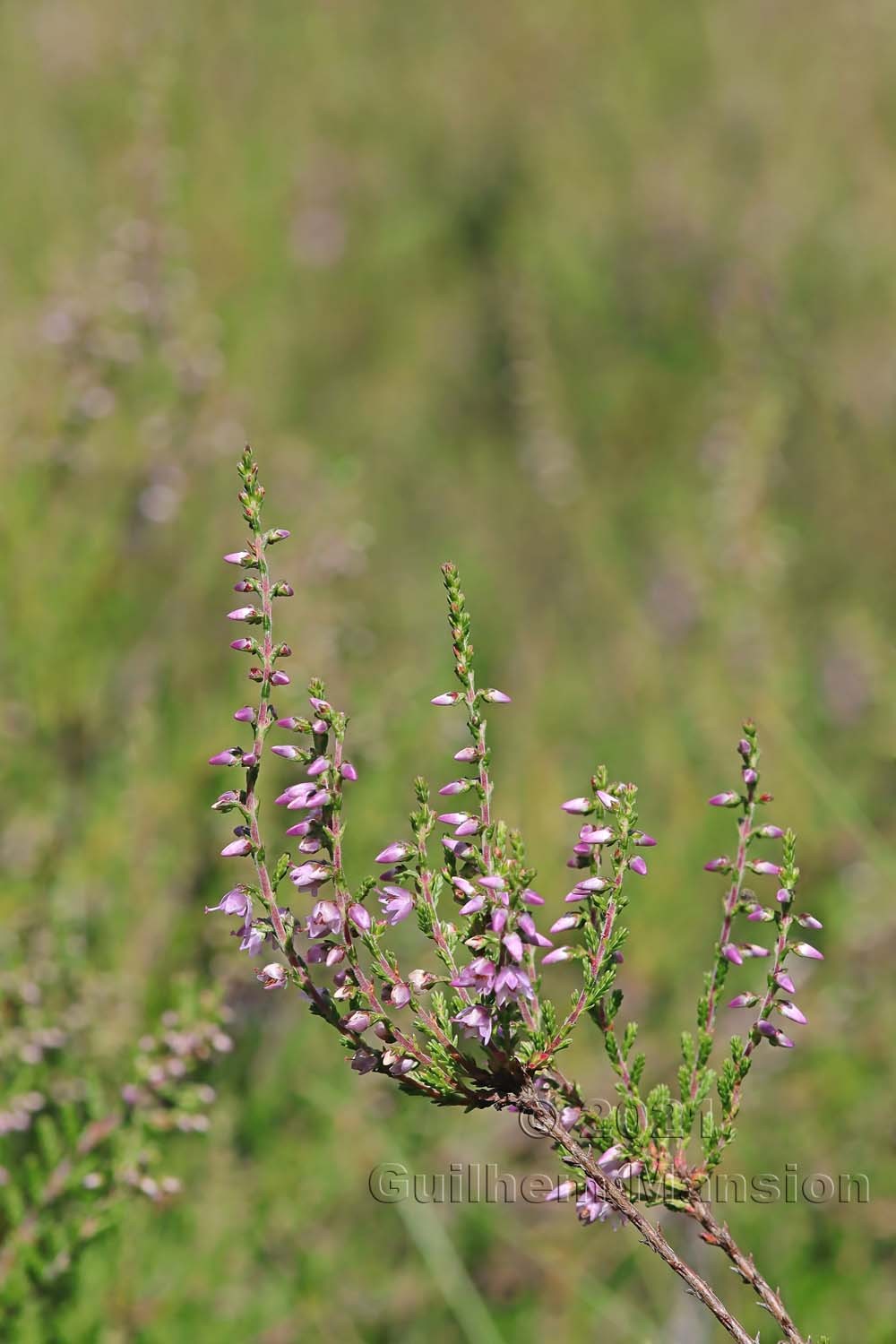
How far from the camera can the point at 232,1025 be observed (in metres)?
3.57

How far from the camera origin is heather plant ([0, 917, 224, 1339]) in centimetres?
242

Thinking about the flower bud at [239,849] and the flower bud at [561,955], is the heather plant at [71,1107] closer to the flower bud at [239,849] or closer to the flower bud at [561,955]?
the flower bud at [239,849]

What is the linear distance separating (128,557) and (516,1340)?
3.12 meters

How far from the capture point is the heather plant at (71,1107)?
2.42 meters

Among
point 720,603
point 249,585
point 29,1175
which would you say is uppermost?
point 720,603

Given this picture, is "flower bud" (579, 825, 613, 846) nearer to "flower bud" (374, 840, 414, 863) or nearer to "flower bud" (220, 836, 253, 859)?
"flower bud" (374, 840, 414, 863)

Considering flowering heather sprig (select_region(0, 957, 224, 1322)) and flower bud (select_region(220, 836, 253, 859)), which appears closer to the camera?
flower bud (select_region(220, 836, 253, 859))

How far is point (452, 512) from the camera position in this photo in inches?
296

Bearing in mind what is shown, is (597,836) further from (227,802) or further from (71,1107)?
(71,1107)

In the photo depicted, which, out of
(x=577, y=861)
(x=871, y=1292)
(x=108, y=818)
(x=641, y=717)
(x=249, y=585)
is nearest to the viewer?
(x=249, y=585)

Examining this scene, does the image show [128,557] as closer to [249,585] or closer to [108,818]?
[108,818]

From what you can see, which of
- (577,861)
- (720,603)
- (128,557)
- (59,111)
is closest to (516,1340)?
(577,861)

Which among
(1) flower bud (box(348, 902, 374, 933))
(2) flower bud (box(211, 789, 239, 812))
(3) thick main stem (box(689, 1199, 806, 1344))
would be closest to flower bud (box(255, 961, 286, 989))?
(1) flower bud (box(348, 902, 374, 933))

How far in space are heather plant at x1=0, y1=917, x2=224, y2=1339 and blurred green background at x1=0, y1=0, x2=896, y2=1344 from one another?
0.17 metres
